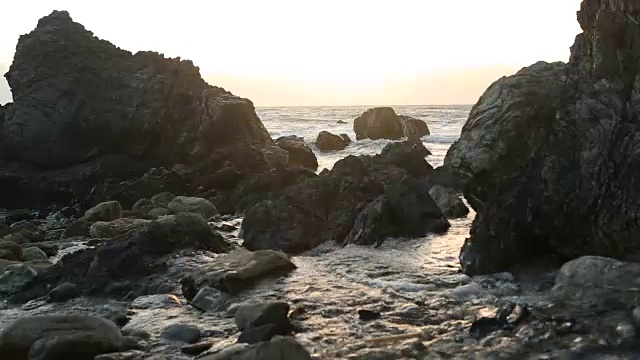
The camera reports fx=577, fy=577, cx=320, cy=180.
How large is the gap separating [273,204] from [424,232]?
334cm

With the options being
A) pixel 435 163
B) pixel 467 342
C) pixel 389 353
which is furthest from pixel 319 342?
pixel 435 163

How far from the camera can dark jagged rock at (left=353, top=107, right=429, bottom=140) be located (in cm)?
5084

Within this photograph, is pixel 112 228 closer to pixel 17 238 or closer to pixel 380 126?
pixel 17 238

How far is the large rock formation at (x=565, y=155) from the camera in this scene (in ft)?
26.2

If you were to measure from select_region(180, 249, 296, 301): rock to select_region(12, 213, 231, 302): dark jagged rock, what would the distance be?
88cm

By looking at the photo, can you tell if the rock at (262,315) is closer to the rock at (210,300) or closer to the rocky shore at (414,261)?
the rocky shore at (414,261)

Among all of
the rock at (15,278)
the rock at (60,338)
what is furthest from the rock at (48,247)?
the rock at (60,338)

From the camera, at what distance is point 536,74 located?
30.0 feet

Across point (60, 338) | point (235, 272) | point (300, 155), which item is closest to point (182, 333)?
point (60, 338)

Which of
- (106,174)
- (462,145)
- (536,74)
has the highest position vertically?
(536,74)

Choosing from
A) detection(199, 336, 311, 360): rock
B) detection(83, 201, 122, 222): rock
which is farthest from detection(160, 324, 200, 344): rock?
detection(83, 201, 122, 222): rock

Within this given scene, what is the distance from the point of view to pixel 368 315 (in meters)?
6.58

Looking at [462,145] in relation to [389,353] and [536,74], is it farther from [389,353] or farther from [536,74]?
[389,353]

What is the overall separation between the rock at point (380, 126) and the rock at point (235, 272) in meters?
42.2
